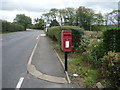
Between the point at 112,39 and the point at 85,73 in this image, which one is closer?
the point at 85,73

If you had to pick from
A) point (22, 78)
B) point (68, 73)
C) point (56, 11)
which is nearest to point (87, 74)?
point (68, 73)

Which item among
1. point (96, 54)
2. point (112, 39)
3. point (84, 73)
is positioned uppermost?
point (112, 39)

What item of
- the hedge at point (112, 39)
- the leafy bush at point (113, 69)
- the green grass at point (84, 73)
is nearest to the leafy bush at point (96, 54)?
the green grass at point (84, 73)

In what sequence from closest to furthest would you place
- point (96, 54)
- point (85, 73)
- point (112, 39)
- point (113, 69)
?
point (113, 69), point (85, 73), point (112, 39), point (96, 54)

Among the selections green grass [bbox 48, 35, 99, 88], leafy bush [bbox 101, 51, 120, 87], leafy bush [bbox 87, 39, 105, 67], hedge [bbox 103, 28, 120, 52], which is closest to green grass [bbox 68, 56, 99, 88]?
green grass [bbox 48, 35, 99, 88]

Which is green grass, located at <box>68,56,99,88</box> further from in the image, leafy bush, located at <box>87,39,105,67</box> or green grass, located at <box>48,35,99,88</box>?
leafy bush, located at <box>87,39,105,67</box>

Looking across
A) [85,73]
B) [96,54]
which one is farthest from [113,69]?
[96,54]

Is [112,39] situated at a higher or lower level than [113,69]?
higher

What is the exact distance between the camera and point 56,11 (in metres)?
71.5

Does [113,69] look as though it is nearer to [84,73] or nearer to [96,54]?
[84,73]

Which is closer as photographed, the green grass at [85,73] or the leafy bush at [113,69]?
the leafy bush at [113,69]

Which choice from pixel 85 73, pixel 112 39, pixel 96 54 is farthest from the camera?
pixel 96 54

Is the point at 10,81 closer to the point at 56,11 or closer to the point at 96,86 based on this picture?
the point at 96,86

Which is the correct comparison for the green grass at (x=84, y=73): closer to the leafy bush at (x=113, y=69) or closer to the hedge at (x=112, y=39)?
the leafy bush at (x=113, y=69)
